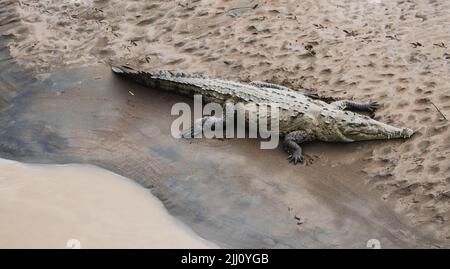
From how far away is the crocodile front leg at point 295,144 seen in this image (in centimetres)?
590

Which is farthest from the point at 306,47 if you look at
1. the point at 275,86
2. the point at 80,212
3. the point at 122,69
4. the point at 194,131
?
the point at 80,212

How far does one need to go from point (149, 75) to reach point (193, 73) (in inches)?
21.5

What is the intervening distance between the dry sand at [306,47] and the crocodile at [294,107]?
0.20 meters

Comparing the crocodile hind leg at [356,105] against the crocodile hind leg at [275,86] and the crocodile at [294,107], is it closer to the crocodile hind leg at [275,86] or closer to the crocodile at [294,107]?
the crocodile at [294,107]

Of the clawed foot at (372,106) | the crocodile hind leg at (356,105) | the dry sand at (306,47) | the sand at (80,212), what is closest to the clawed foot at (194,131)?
the sand at (80,212)

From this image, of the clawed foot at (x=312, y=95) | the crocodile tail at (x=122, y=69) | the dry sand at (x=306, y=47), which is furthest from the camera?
the crocodile tail at (x=122, y=69)

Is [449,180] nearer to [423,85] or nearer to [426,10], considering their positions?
[423,85]

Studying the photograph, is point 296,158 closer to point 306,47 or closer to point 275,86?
point 275,86

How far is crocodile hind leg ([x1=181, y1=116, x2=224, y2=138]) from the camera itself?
6.33 m

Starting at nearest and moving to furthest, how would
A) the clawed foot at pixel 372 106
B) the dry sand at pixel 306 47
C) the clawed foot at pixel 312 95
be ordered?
1. the dry sand at pixel 306 47
2. the clawed foot at pixel 372 106
3. the clawed foot at pixel 312 95

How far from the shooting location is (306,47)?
7.21 m

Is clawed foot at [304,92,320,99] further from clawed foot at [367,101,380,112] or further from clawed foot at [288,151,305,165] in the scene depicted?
clawed foot at [288,151,305,165]

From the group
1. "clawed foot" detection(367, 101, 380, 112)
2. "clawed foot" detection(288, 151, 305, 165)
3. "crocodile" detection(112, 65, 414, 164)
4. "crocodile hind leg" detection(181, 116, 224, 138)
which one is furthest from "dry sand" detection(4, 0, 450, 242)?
"crocodile hind leg" detection(181, 116, 224, 138)
